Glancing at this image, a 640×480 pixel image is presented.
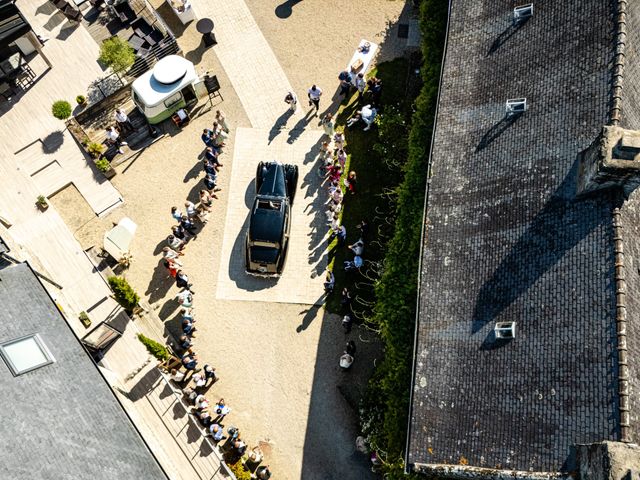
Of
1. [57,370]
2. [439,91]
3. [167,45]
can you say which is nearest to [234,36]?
[167,45]

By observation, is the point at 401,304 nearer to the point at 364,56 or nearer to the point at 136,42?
the point at 364,56

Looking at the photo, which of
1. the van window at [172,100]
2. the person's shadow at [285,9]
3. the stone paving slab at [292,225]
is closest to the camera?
the stone paving slab at [292,225]

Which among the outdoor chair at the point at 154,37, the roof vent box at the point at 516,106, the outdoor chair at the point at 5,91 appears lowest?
the roof vent box at the point at 516,106

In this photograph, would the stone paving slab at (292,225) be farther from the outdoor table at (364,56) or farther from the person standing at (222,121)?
the outdoor table at (364,56)

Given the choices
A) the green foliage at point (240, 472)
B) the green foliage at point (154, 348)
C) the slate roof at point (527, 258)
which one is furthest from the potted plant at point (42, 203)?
the slate roof at point (527, 258)

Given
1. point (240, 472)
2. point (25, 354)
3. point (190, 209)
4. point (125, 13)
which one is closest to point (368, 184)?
point (190, 209)
